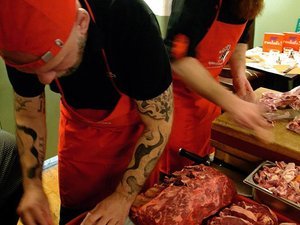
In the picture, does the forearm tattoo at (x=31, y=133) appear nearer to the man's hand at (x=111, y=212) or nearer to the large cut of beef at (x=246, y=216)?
the man's hand at (x=111, y=212)

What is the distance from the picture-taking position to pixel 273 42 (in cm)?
288

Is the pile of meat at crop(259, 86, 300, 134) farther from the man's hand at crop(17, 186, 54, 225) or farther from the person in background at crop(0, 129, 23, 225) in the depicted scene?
the person in background at crop(0, 129, 23, 225)

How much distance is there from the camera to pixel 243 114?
3.50 ft

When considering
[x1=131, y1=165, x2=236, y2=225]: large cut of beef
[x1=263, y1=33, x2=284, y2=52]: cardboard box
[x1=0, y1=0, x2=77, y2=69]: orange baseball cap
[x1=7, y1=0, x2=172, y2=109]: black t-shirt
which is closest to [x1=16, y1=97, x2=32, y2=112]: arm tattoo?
[x1=7, y1=0, x2=172, y2=109]: black t-shirt

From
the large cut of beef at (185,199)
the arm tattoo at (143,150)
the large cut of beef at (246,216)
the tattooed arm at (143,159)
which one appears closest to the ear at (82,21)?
the tattooed arm at (143,159)

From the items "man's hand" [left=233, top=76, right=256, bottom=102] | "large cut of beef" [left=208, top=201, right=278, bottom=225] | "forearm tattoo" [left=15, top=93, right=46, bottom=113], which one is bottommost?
"large cut of beef" [left=208, top=201, right=278, bottom=225]

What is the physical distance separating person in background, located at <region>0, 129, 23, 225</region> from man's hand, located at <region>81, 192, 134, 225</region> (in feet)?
1.44

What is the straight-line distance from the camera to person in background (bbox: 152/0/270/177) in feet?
3.69

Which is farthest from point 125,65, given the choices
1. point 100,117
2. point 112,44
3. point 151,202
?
point 151,202

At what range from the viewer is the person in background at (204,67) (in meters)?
1.12

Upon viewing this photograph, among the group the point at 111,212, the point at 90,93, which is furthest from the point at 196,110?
the point at 111,212

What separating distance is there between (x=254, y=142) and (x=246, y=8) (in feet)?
1.72

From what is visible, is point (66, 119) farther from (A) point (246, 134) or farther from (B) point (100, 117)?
(A) point (246, 134)

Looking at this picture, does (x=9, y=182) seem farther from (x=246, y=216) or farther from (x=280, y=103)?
(x=280, y=103)
